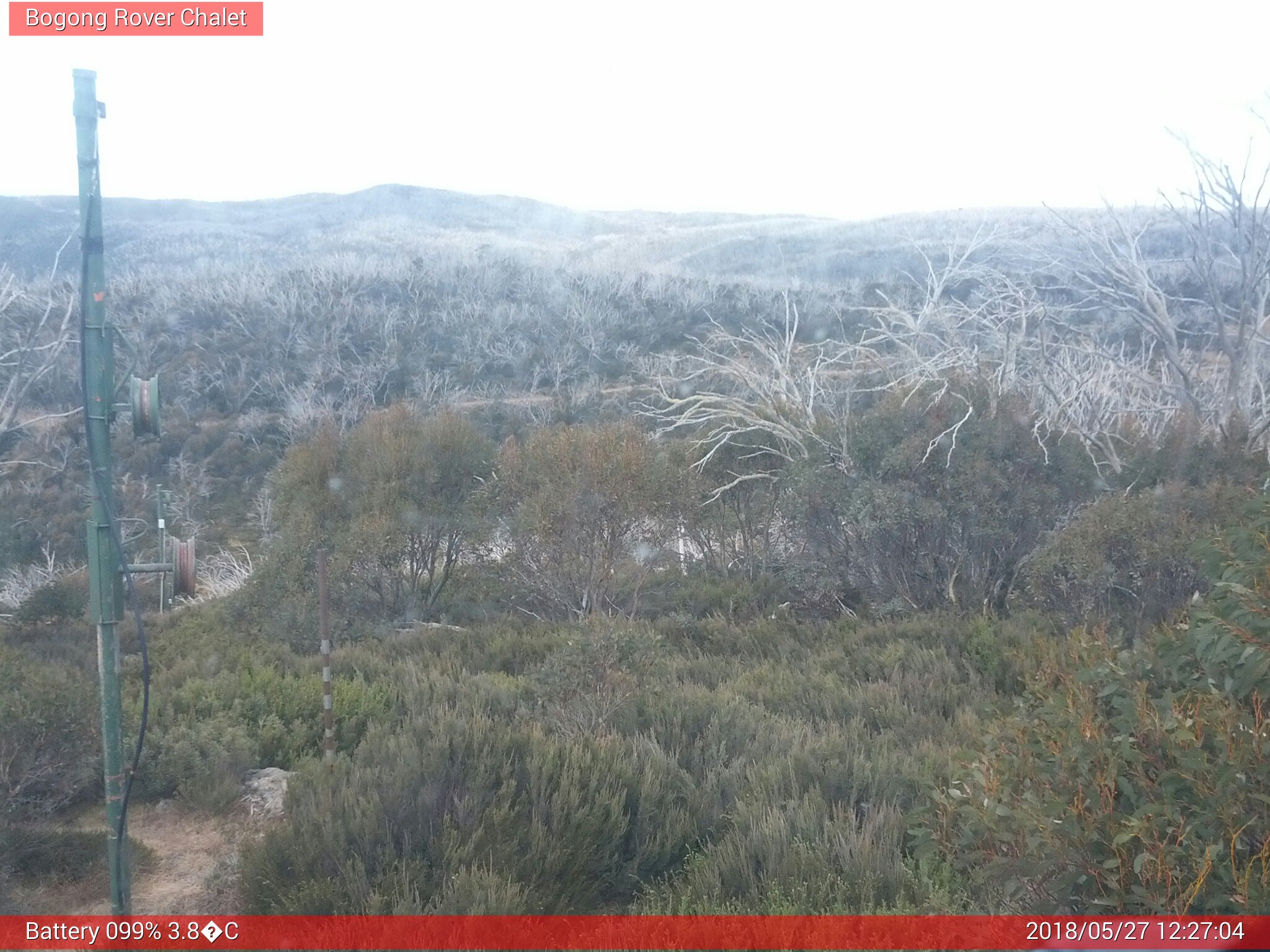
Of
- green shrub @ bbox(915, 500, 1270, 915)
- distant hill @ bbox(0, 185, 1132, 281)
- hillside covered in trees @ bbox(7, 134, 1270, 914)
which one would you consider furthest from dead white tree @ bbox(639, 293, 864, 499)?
distant hill @ bbox(0, 185, 1132, 281)

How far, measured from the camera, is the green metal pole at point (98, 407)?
3.42 meters

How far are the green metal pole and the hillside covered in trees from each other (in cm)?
15

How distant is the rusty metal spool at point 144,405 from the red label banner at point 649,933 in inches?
75.1

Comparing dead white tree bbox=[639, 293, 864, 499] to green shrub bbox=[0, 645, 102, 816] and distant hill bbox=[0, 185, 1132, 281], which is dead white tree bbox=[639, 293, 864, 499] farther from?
distant hill bbox=[0, 185, 1132, 281]

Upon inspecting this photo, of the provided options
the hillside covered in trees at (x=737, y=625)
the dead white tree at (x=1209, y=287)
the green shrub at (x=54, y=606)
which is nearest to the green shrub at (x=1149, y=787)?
the hillside covered in trees at (x=737, y=625)

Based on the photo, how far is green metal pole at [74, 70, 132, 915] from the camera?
342 cm

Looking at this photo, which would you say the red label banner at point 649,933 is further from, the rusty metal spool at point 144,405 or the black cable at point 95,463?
the rusty metal spool at point 144,405

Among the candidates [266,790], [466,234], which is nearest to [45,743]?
[266,790]

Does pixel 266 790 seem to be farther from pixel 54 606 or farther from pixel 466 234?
pixel 466 234

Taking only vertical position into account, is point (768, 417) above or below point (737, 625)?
above

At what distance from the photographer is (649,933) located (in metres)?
3.31

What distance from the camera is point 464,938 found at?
10.9 feet

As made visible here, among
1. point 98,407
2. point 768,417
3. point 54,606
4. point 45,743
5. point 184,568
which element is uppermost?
point 98,407

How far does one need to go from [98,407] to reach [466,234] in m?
59.4
